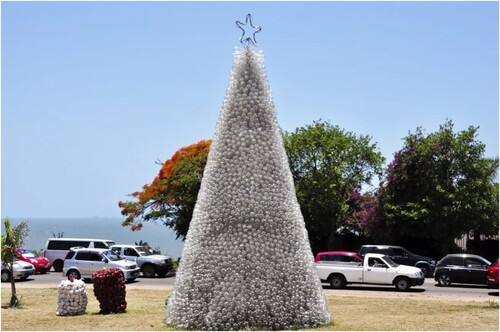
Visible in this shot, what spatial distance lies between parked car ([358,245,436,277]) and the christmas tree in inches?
680

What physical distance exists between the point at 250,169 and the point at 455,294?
12.9 metres

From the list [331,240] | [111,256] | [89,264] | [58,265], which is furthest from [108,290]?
[331,240]

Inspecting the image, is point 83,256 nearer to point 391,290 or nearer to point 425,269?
point 391,290

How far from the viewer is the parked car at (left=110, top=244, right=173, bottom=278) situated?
32.3 meters

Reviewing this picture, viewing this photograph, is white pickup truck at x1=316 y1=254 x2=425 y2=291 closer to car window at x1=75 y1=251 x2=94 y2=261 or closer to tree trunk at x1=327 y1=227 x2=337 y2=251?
car window at x1=75 y1=251 x2=94 y2=261

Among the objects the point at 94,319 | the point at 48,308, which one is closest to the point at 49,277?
the point at 48,308

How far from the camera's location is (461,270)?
1088 inches

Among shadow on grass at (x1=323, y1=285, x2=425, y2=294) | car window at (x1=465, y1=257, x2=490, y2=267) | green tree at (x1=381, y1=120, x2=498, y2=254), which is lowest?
shadow on grass at (x1=323, y1=285, x2=425, y2=294)

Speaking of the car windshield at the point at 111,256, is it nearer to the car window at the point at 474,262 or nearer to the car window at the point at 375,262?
the car window at the point at 375,262

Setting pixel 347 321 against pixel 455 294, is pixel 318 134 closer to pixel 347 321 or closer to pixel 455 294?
pixel 455 294

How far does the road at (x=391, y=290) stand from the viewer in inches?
921

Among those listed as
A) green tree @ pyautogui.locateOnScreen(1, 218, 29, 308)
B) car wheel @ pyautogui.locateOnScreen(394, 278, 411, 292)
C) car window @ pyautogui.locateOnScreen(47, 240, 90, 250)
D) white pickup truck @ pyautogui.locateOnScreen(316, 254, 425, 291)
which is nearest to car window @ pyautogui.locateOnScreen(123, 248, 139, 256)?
car window @ pyautogui.locateOnScreen(47, 240, 90, 250)

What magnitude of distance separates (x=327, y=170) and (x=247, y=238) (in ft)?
74.7

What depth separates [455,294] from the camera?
24.3 m
